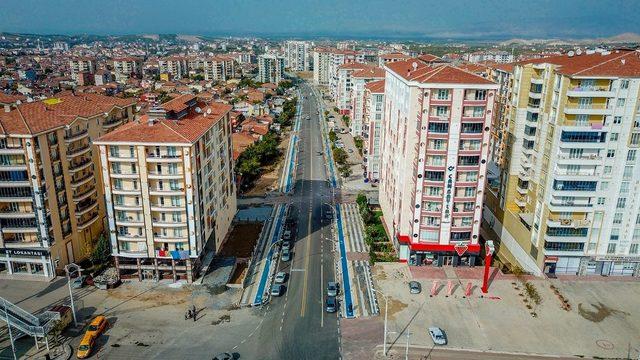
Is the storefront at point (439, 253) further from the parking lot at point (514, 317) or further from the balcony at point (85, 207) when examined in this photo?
the balcony at point (85, 207)

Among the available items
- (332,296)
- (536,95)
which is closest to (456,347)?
(332,296)

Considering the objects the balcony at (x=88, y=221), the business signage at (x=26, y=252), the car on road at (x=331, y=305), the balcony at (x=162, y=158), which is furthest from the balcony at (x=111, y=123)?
the car on road at (x=331, y=305)

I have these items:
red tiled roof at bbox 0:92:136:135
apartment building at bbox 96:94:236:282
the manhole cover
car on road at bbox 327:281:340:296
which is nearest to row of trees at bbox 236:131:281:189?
red tiled roof at bbox 0:92:136:135

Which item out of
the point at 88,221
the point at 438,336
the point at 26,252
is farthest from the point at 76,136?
the point at 438,336

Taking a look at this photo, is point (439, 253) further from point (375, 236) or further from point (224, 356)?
point (224, 356)

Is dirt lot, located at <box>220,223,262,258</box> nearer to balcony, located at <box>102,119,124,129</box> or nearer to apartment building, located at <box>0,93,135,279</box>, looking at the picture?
apartment building, located at <box>0,93,135,279</box>

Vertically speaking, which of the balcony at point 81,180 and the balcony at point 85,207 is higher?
the balcony at point 81,180

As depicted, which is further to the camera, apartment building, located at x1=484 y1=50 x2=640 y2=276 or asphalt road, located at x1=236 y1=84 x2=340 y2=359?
apartment building, located at x1=484 y1=50 x2=640 y2=276
